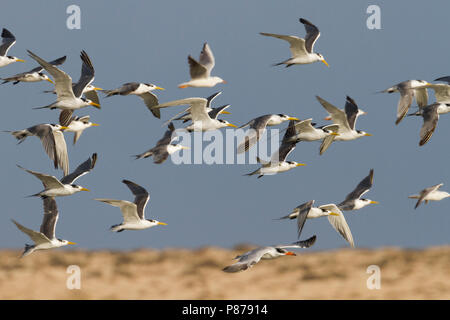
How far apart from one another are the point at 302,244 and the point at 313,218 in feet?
7.12

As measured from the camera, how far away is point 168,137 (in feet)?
65.1

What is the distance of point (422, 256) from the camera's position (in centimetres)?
2919

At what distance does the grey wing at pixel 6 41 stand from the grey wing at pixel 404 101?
9.65 m

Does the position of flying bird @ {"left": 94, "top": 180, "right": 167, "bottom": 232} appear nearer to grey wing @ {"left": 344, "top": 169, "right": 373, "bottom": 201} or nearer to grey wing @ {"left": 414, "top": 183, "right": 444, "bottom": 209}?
grey wing @ {"left": 344, "top": 169, "right": 373, "bottom": 201}

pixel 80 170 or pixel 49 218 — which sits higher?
pixel 80 170

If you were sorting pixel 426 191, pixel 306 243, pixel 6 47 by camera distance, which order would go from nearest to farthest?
pixel 306 243
pixel 426 191
pixel 6 47

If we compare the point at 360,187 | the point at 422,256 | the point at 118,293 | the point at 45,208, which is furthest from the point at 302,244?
the point at 422,256

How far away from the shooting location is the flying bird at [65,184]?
18275 millimetres

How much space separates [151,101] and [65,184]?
168 inches

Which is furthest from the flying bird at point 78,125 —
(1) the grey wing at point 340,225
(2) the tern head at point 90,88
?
(1) the grey wing at point 340,225

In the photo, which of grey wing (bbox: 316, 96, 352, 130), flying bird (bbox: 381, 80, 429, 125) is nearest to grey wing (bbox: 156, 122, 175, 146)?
grey wing (bbox: 316, 96, 352, 130)

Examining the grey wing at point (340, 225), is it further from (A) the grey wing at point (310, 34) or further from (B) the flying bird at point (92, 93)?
(B) the flying bird at point (92, 93)

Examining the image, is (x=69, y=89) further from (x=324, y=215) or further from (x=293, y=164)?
(x=324, y=215)

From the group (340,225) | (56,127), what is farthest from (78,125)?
(340,225)
